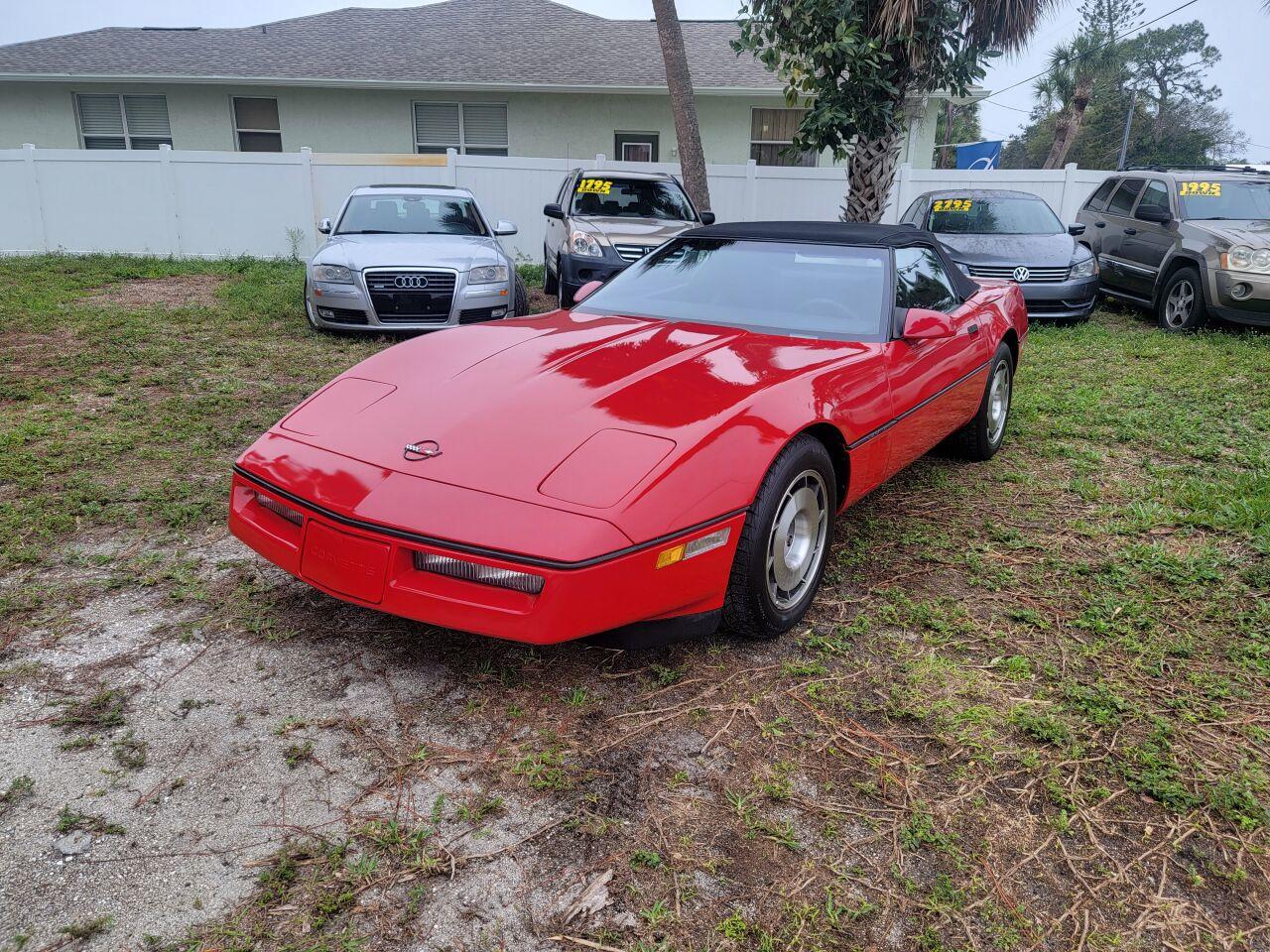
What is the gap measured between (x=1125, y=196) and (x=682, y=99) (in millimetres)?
5694

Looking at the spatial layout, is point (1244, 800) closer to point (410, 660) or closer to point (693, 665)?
point (693, 665)

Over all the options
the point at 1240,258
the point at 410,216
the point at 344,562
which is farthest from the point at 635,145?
the point at 344,562

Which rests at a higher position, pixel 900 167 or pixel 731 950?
pixel 900 167

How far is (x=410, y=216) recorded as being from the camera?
923 centimetres

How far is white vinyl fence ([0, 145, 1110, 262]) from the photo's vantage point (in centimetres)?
1351

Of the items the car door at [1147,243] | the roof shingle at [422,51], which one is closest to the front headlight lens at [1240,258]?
the car door at [1147,243]

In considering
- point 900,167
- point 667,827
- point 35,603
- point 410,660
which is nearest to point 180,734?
point 410,660

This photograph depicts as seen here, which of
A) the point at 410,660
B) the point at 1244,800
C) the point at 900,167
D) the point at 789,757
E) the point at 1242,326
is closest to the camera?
the point at 1244,800

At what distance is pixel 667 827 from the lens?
7.34 feet

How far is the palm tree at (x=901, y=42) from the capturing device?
9.46 m

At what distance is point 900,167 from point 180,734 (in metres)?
13.5

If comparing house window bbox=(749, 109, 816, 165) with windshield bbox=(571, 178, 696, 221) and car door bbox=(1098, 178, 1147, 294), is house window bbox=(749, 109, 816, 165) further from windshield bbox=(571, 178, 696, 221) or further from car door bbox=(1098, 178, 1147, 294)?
car door bbox=(1098, 178, 1147, 294)

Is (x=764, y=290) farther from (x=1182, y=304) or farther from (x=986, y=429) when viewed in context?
(x=1182, y=304)

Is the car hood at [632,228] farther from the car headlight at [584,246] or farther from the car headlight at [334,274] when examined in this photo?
the car headlight at [334,274]
